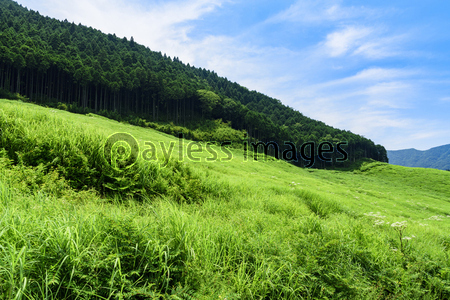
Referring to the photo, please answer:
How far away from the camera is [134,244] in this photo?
7.57ft

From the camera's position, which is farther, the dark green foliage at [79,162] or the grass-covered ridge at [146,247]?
the dark green foliage at [79,162]

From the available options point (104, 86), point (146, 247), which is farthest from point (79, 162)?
point (104, 86)

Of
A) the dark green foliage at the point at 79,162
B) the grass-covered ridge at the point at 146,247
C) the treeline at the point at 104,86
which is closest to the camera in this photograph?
the grass-covered ridge at the point at 146,247

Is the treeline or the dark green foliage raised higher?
the treeline

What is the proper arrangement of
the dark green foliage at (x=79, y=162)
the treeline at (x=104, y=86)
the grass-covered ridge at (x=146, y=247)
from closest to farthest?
the grass-covered ridge at (x=146, y=247) < the dark green foliage at (x=79, y=162) < the treeline at (x=104, y=86)

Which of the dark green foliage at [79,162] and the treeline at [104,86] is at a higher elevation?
the treeline at [104,86]

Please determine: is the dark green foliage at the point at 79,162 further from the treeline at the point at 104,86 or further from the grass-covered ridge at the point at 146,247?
the treeline at the point at 104,86

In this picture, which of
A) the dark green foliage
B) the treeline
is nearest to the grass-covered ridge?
the dark green foliage

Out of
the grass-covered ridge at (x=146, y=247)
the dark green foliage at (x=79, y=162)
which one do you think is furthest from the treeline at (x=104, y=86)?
the grass-covered ridge at (x=146, y=247)

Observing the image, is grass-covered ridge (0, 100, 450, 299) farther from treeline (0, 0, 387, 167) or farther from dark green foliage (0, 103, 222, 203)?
treeline (0, 0, 387, 167)

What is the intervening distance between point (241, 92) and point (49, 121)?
503 feet

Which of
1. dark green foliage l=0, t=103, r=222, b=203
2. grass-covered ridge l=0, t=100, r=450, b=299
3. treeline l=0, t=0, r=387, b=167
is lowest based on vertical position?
grass-covered ridge l=0, t=100, r=450, b=299

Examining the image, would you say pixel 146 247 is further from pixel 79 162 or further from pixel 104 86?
pixel 104 86

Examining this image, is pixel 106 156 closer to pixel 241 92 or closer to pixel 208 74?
pixel 241 92
